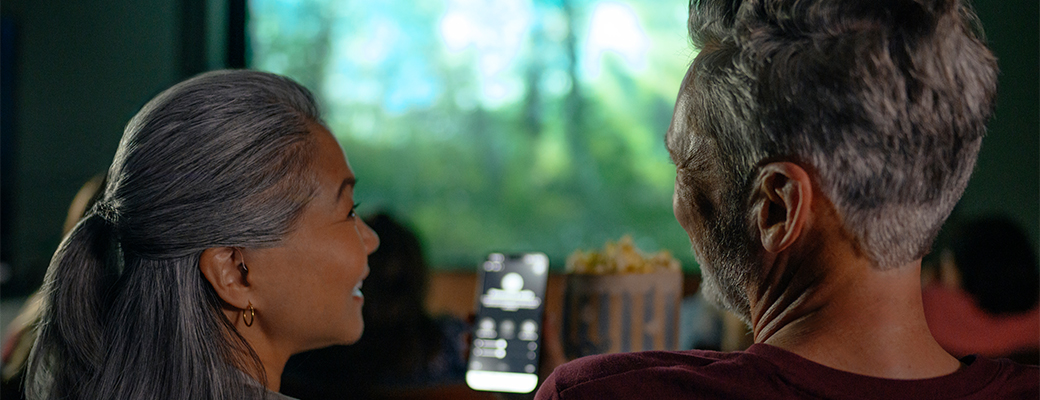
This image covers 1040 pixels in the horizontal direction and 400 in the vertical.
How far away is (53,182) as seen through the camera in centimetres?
176

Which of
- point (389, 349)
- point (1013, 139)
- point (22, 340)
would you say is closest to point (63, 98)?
point (22, 340)

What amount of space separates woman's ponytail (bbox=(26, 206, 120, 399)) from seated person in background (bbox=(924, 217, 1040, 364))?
169cm

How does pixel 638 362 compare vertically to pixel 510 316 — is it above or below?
above

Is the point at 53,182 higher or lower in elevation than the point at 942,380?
lower

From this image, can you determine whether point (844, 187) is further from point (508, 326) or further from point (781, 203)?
point (508, 326)

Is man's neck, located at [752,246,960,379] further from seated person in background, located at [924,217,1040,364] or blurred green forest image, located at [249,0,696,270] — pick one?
blurred green forest image, located at [249,0,696,270]

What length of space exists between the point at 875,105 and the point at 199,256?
2.27ft

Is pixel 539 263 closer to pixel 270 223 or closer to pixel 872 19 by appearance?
pixel 270 223

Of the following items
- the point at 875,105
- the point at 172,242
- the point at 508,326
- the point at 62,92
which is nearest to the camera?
the point at 875,105

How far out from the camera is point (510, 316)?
45.7 inches

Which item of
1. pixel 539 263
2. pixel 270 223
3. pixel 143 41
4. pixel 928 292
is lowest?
pixel 928 292

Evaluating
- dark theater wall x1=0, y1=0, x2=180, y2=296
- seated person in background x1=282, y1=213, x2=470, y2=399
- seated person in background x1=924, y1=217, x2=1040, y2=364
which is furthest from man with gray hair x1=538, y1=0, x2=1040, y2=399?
dark theater wall x1=0, y1=0, x2=180, y2=296

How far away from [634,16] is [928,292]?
1127 mm

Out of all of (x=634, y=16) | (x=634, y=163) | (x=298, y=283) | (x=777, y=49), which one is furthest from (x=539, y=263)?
(x=634, y=16)
